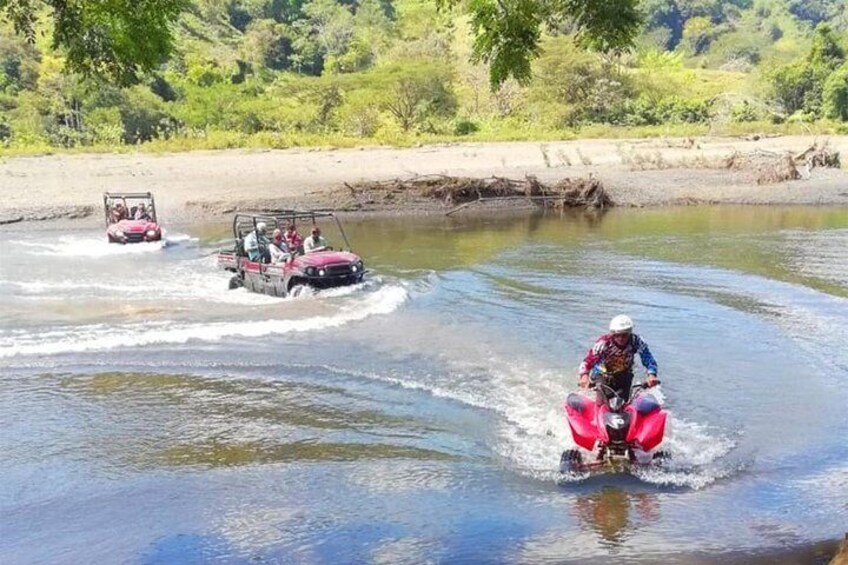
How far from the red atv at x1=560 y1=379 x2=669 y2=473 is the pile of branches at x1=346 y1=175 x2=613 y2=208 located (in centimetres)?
2351

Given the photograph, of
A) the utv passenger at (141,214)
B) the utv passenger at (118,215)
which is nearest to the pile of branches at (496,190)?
the utv passenger at (141,214)

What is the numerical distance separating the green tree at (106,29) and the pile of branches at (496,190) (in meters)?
24.8

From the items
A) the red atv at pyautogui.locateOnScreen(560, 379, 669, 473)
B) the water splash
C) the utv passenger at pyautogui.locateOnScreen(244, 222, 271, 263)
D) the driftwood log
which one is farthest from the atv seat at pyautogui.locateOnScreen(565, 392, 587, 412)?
the driftwood log

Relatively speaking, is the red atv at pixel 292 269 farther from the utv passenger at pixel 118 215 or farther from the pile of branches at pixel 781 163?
the pile of branches at pixel 781 163

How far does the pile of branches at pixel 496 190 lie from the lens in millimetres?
32500

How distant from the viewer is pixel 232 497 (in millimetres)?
8516

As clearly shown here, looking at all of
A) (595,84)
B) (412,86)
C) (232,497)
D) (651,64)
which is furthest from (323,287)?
(651,64)

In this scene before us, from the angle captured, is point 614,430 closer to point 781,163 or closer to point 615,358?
point 615,358

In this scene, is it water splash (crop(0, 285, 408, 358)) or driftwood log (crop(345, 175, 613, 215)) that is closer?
water splash (crop(0, 285, 408, 358))

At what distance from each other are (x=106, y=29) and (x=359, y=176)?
29.9m

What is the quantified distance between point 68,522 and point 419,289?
36.4 ft

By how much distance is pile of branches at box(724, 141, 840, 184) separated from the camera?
35.5 meters

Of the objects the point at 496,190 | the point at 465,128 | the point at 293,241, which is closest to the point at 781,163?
the point at 496,190

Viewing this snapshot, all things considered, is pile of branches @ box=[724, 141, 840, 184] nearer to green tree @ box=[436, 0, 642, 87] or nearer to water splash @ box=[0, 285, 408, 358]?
water splash @ box=[0, 285, 408, 358]
